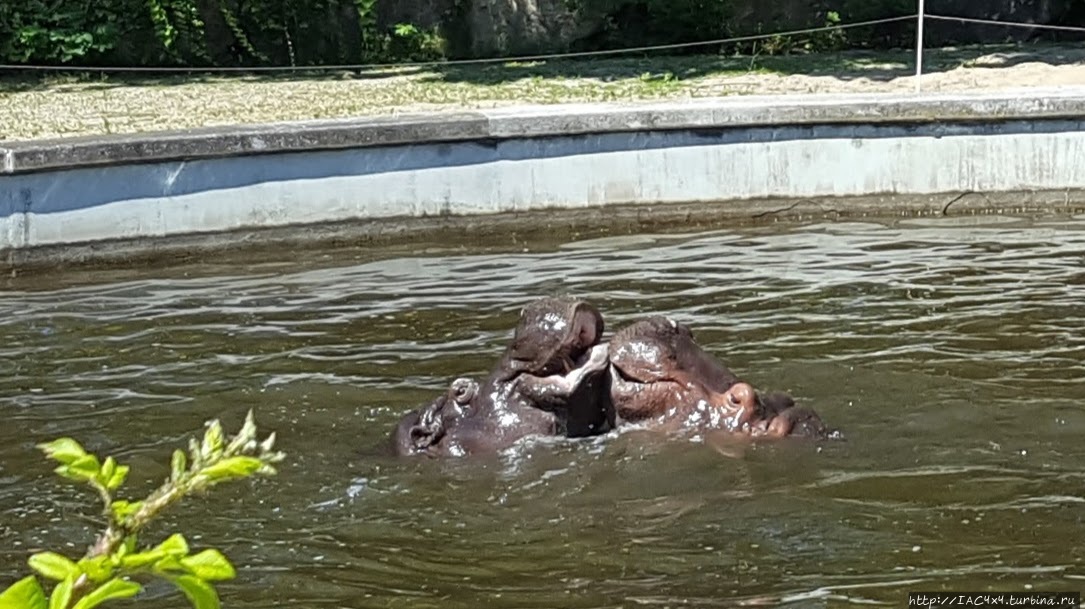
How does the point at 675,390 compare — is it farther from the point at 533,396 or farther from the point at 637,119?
the point at 637,119

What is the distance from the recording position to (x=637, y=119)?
10953mm

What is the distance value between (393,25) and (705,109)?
9267mm

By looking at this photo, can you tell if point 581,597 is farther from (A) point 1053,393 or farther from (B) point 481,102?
(B) point 481,102

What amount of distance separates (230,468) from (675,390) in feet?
13.6

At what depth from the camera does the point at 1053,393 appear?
21.0 ft

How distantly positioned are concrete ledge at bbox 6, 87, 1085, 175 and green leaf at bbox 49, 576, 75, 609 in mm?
9259

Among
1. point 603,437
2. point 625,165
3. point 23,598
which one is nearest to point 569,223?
point 625,165

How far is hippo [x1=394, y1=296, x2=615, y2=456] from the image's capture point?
5.37 metres

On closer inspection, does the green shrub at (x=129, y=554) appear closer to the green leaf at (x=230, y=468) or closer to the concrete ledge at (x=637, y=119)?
the green leaf at (x=230, y=468)

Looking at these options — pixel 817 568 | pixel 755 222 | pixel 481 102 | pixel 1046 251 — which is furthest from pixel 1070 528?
pixel 481 102

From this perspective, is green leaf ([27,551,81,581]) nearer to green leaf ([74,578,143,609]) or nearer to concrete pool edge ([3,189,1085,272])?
green leaf ([74,578,143,609])

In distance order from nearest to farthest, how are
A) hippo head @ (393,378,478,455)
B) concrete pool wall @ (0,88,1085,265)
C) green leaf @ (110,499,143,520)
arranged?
green leaf @ (110,499,143,520)
hippo head @ (393,378,478,455)
concrete pool wall @ (0,88,1085,265)

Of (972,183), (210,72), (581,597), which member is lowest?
(581,597)

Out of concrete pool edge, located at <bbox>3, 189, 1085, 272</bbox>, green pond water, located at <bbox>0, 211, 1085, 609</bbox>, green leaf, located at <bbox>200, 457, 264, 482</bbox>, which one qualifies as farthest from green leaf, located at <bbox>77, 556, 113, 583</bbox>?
concrete pool edge, located at <bbox>3, 189, 1085, 272</bbox>
